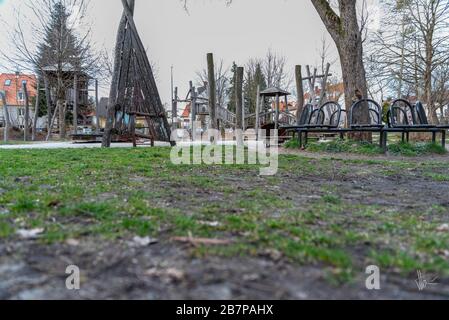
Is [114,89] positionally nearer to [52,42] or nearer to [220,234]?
[220,234]

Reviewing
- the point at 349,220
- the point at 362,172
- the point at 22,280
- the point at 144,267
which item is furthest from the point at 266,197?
A: the point at 362,172

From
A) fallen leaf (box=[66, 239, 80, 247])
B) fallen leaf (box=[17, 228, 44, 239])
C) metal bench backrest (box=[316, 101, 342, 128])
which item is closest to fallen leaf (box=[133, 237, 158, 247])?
fallen leaf (box=[66, 239, 80, 247])

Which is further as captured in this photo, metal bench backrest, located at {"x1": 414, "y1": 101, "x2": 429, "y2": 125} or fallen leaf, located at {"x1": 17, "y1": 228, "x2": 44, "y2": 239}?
metal bench backrest, located at {"x1": 414, "y1": 101, "x2": 429, "y2": 125}

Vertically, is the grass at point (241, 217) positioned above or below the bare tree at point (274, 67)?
below

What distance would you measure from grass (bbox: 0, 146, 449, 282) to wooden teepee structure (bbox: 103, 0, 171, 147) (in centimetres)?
596

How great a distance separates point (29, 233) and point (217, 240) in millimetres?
944

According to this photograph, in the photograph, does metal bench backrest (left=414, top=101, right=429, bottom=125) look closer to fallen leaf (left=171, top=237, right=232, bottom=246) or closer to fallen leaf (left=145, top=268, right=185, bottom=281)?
fallen leaf (left=171, top=237, right=232, bottom=246)

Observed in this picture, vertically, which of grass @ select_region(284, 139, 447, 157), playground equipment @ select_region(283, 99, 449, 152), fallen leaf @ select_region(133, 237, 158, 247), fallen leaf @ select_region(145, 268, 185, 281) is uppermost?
playground equipment @ select_region(283, 99, 449, 152)

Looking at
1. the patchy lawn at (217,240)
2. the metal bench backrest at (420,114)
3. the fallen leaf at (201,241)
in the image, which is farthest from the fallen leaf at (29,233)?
the metal bench backrest at (420,114)

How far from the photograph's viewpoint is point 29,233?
182 centimetres

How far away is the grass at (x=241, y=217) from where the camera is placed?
160 centimetres

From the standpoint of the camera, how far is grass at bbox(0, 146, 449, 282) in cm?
160

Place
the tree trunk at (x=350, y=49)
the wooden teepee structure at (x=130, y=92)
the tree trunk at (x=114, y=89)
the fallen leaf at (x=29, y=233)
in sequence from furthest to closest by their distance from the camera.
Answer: the wooden teepee structure at (x=130, y=92)
the tree trunk at (x=114, y=89)
the tree trunk at (x=350, y=49)
the fallen leaf at (x=29, y=233)

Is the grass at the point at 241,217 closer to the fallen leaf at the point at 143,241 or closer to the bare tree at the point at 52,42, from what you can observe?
the fallen leaf at the point at 143,241
